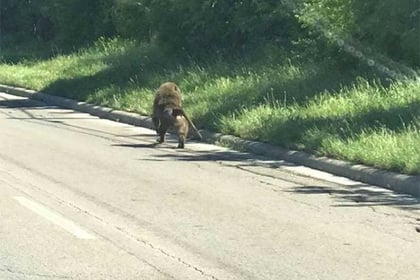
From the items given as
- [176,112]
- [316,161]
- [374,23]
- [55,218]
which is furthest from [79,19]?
[55,218]

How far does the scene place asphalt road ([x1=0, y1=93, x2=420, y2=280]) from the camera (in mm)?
7684

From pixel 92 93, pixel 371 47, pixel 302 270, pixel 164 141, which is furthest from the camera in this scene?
pixel 92 93

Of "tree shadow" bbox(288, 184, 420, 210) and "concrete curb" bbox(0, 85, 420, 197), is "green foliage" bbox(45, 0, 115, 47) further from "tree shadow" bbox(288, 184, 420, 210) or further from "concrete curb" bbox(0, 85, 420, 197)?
"tree shadow" bbox(288, 184, 420, 210)

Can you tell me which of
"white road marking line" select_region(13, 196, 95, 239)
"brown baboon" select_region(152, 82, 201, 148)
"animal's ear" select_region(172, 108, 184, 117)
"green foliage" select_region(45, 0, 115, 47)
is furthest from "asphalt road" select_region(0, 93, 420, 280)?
"green foliage" select_region(45, 0, 115, 47)

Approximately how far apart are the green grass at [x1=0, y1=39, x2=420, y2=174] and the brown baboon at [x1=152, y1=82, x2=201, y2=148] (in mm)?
941

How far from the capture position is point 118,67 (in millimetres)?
24812

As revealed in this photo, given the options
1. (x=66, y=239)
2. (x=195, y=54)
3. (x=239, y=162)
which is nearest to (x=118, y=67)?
(x=195, y=54)

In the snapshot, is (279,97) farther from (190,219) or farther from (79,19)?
(79,19)

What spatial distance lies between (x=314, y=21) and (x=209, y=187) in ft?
24.9

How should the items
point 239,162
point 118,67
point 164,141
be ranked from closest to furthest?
point 239,162
point 164,141
point 118,67

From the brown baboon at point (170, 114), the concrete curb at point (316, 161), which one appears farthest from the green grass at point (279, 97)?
the brown baboon at point (170, 114)

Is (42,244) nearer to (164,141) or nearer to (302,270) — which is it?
(302,270)

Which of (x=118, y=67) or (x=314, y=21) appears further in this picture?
(x=118, y=67)

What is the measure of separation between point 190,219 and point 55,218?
4.04 ft
